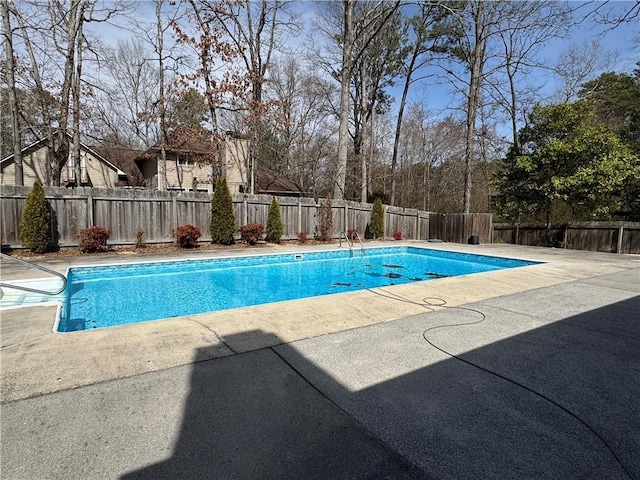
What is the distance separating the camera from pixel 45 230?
364 inches

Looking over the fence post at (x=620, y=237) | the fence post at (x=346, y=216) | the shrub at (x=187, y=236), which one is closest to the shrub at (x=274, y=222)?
the shrub at (x=187, y=236)

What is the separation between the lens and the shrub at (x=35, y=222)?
355 inches

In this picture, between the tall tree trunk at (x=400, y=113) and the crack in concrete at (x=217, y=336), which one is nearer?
the crack in concrete at (x=217, y=336)

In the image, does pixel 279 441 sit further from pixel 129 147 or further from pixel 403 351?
pixel 129 147

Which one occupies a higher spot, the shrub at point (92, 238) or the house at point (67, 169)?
the house at point (67, 169)

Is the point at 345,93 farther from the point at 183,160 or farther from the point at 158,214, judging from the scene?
the point at 183,160

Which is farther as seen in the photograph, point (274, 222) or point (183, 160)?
point (183, 160)

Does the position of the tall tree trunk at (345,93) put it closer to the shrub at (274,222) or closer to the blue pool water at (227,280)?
the shrub at (274,222)

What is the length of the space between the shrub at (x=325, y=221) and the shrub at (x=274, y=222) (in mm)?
1960

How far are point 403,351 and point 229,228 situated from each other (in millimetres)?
9551

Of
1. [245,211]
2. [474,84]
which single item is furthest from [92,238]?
[474,84]

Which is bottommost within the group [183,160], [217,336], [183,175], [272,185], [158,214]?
[217,336]

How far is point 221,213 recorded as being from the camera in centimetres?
1184

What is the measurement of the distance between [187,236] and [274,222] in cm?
322
